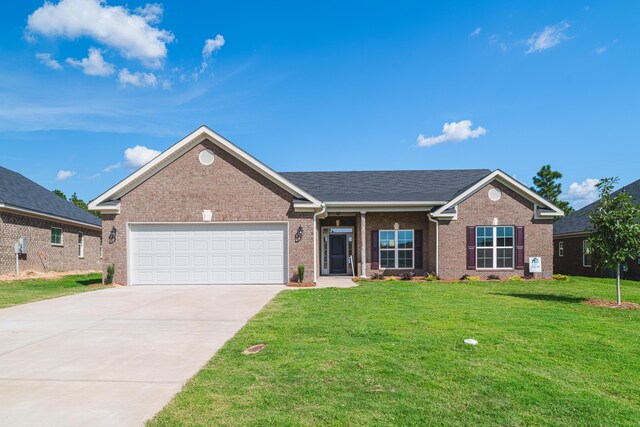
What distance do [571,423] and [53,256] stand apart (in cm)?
2480

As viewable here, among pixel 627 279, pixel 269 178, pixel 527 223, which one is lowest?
pixel 627 279

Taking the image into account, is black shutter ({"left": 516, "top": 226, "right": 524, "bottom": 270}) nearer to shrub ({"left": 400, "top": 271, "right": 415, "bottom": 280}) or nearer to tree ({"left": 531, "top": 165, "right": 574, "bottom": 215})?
shrub ({"left": 400, "top": 271, "right": 415, "bottom": 280})

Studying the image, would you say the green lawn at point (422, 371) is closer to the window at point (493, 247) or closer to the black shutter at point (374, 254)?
the window at point (493, 247)

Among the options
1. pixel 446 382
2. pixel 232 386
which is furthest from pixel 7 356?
pixel 446 382

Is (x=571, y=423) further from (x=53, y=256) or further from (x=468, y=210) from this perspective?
(x=53, y=256)

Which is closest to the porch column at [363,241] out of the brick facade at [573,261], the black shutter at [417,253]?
the black shutter at [417,253]

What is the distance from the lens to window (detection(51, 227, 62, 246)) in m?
22.8

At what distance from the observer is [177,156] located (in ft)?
54.2

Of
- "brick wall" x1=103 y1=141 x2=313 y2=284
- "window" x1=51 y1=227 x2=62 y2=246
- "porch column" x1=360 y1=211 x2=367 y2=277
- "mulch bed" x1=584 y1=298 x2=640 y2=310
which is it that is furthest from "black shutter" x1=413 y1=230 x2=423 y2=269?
"window" x1=51 y1=227 x2=62 y2=246

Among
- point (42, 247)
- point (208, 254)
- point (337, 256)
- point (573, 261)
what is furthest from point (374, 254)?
point (42, 247)

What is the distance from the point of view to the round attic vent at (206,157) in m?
16.5

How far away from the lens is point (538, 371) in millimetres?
5441

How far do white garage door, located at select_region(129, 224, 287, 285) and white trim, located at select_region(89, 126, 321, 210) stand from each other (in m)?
1.45

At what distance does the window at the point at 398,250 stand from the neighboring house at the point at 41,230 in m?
16.6
